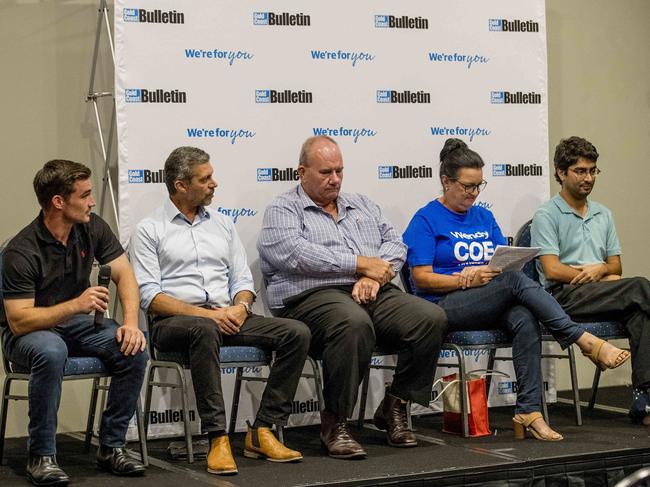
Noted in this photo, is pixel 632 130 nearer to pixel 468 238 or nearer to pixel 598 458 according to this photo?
pixel 468 238

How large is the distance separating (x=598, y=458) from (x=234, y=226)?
186cm

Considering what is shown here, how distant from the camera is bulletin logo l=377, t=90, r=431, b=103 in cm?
508

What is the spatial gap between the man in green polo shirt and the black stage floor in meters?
0.42

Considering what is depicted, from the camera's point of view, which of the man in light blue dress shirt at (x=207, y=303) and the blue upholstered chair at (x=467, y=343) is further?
the blue upholstered chair at (x=467, y=343)

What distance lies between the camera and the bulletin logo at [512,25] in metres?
5.37

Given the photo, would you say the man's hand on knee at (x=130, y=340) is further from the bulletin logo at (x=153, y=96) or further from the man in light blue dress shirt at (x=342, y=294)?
Answer: the bulletin logo at (x=153, y=96)

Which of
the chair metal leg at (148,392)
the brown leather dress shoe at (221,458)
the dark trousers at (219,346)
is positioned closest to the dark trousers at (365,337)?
the dark trousers at (219,346)

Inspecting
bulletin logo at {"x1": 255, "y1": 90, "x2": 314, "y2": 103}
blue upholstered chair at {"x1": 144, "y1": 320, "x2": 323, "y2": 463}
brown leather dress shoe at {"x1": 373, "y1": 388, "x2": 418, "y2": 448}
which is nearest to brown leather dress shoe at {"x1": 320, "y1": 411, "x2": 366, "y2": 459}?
blue upholstered chair at {"x1": 144, "y1": 320, "x2": 323, "y2": 463}

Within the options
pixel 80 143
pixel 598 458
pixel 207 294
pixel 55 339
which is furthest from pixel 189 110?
pixel 598 458

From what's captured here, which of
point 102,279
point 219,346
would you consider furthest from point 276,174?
point 102,279

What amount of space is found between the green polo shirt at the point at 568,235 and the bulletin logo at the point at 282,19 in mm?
1503

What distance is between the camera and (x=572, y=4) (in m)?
6.03

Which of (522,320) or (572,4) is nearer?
(522,320)

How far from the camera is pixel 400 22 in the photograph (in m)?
5.14
